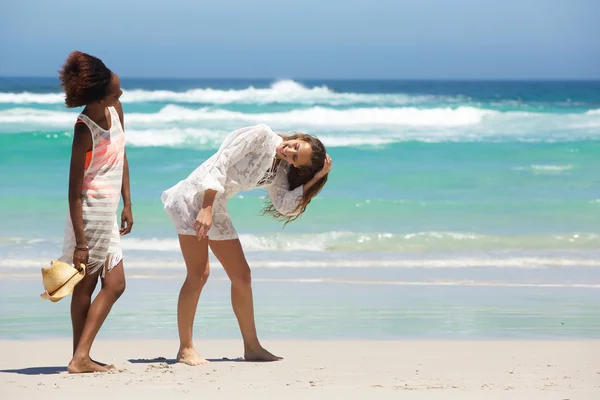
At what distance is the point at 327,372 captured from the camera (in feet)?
14.4

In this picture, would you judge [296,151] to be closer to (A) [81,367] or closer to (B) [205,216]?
(B) [205,216]

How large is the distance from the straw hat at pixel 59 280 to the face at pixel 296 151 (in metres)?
1.09

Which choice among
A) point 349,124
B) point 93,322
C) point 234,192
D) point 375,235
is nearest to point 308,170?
point 234,192

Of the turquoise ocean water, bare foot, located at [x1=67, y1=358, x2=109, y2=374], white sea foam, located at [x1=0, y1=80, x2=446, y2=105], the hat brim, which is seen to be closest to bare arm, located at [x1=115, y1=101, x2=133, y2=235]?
the hat brim

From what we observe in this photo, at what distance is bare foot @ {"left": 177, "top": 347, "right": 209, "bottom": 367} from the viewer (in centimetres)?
→ 454

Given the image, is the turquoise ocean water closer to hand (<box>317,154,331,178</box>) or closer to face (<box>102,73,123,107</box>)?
hand (<box>317,154,331,178</box>)

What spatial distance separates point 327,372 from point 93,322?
1121 millimetres

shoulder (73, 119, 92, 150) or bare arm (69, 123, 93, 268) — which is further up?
shoulder (73, 119, 92, 150)

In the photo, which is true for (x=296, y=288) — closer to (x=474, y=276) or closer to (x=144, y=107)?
(x=474, y=276)

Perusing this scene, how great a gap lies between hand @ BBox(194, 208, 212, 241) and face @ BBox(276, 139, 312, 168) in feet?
1.50

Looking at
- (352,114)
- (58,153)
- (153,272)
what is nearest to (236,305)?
(153,272)

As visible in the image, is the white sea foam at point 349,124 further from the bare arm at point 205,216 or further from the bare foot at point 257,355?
the bare arm at point 205,216

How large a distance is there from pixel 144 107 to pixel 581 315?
2269 cm

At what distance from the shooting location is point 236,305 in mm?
4668
